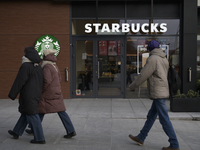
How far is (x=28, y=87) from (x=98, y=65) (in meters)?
6.18

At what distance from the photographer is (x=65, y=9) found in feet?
34.9

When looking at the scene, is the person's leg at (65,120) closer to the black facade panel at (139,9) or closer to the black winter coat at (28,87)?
the black winter coat at (28,87)

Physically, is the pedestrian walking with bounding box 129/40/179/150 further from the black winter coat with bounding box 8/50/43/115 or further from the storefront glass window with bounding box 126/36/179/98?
the storefront glass window with bounding box 126/36/179/98

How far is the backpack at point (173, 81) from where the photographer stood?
4.47 meters

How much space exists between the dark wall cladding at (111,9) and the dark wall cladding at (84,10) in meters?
0.28

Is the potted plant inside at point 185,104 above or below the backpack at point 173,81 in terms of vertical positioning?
below

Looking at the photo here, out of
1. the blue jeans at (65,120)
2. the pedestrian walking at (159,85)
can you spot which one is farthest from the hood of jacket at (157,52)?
the blue jeans at (65,120)

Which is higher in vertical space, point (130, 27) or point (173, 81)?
point (130, 27)

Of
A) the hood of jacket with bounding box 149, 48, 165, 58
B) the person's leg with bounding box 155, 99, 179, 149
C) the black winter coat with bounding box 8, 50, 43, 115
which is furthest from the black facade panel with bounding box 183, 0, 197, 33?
the black winter coat with bounding box 8, 50, 43, 115

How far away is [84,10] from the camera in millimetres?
10672

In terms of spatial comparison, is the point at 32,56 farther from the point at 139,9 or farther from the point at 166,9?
the point at 166,9

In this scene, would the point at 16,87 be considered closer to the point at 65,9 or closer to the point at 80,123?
the point at 80,123

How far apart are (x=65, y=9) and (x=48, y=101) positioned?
259 inches

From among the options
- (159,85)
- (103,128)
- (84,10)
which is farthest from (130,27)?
(159,85)
